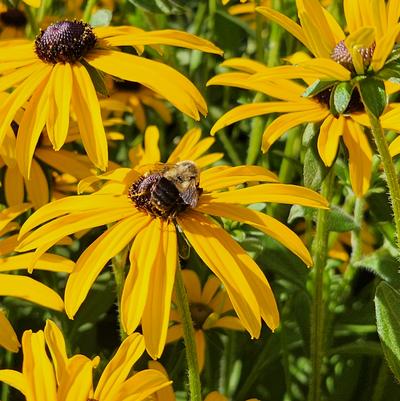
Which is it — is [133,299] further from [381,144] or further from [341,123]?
[341,123]

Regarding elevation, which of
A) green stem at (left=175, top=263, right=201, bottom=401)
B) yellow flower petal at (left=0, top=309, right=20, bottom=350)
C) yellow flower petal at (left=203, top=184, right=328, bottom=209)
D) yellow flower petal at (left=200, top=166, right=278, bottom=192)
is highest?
yellow flower petal at (left=200, top=166, right=278, bottom=192)

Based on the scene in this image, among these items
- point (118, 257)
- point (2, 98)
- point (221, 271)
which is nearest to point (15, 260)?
point (118, 257)

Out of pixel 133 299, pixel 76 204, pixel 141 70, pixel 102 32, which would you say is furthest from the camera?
pixel 102 32

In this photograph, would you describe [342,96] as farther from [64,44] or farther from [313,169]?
[64,44]

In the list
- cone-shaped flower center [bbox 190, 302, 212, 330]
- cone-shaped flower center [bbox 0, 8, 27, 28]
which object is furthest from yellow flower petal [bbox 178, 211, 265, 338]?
cone-shaped flower center [bbox 0, 8, 27, 28]

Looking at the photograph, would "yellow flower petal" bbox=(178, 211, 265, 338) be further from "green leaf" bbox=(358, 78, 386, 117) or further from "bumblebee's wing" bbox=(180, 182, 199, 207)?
"green leaf" bbox=(358, 78, 386, 117)

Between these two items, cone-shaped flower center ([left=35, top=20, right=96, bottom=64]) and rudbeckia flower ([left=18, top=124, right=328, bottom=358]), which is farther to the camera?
cone-shaped flower center ([left=35, top=20, right=96, bottom=64])
